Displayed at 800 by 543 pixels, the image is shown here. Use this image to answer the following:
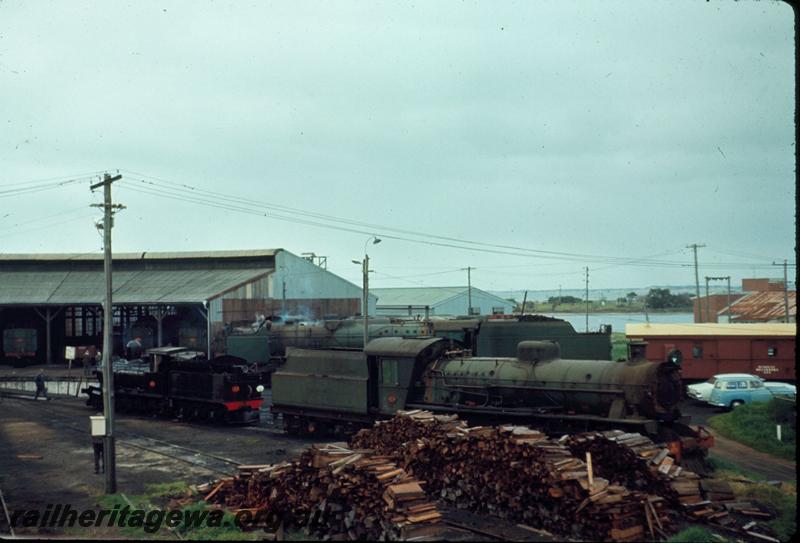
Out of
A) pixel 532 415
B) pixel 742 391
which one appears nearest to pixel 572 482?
pixel 532 415

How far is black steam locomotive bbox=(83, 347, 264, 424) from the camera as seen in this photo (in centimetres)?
2848

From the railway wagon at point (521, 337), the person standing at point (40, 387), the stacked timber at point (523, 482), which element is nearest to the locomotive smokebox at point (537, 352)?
the stacked timber at point (523, 482)

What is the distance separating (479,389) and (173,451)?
32.6 ft

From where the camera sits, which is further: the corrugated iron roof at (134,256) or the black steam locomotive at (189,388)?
the corrugated iron roof at (134,256)

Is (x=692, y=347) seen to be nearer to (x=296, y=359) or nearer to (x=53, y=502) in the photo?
(x=296, y=359)

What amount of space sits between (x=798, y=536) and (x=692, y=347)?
25.3m

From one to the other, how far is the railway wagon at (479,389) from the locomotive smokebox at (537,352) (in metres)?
0.03

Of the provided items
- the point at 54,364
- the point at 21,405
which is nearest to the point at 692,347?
the point at 21,405

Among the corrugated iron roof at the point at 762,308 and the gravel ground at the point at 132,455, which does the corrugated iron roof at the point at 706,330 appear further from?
the corrugated iron roof at the point at 762,308


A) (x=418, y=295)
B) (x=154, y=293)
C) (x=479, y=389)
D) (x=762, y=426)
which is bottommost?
(x=762, y=426)

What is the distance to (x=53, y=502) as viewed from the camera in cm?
1664

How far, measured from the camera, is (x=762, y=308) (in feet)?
198

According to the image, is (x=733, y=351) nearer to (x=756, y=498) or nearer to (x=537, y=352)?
(x=537, y=352)

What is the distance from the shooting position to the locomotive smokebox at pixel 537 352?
1975 centimetres
